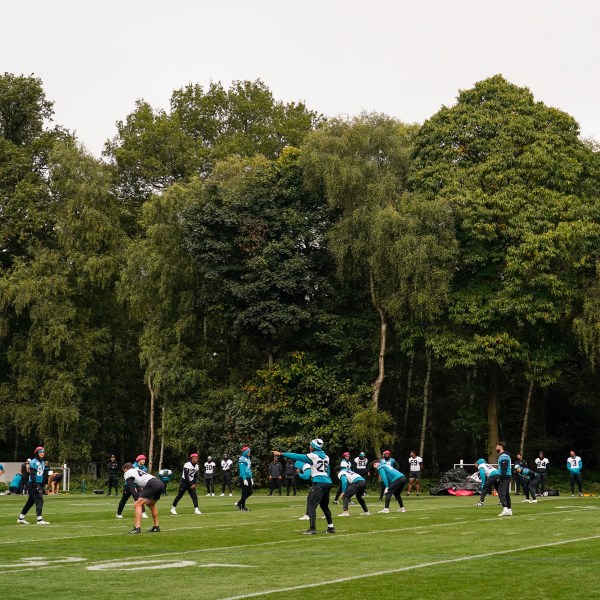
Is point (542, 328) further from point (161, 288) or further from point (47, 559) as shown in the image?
point (47, 559)

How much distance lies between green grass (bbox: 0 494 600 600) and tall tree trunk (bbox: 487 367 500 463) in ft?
68.7

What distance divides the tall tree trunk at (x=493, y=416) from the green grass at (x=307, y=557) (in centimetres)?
2095

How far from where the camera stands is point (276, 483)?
47.8m

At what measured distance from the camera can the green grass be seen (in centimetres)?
1346

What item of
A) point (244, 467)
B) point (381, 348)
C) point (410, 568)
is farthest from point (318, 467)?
point (381, 348)

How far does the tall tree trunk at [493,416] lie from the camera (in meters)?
50.9

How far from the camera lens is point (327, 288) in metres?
53.8

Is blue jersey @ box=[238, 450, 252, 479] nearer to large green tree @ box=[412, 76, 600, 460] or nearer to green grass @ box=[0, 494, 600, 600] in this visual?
green grass @ box=[0, 494, 600, 600]

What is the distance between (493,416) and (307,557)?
3510 cm

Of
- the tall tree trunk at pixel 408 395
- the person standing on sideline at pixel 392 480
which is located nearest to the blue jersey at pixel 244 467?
the person standing on sideline at pixel 392 480

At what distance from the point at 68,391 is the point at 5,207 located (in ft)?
41.1

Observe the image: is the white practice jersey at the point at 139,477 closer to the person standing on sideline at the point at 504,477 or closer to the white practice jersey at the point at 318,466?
the white practice jersey at the point at 318,466

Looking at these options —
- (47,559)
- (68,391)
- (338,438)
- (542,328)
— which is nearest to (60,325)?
(68,391)

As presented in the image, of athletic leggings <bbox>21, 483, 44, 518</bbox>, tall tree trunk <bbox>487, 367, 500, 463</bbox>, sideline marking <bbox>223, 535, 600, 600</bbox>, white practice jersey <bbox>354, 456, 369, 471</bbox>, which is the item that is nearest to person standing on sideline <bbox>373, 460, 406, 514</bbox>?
sideline marking <bbox>223, 535, 600, 600</bbox>
